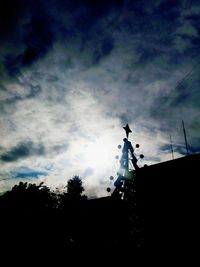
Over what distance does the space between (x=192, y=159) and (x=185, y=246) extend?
5636mm

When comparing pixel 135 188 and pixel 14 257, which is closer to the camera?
pixel 14 257

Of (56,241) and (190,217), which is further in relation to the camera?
(56,241)

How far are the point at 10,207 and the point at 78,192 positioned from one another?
2946 cm

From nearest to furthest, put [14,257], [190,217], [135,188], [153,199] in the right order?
1. [14,257]
2. [190,217]
3. [153,199]
4. [135,188]

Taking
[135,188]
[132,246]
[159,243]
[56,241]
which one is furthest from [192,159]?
[56,241]

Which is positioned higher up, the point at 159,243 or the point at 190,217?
the point at 190,217

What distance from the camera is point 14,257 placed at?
10.3 meters

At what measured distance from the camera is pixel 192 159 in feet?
44.8

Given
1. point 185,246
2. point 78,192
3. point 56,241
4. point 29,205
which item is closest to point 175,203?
point 185,246

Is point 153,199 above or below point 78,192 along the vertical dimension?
below

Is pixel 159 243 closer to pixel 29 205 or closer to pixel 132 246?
pixel 132 246

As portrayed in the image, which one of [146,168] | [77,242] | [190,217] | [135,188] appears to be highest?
[146,168]

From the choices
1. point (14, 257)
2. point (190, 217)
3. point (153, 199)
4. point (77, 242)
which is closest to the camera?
point (14, 257)

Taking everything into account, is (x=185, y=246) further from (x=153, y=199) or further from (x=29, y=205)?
(x=29, y=205)
